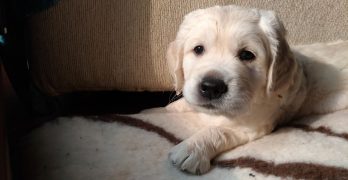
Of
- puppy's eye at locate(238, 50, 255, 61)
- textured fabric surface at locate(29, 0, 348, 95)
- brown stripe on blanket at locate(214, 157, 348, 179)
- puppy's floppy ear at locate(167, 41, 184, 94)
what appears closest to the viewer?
brown stripe on blanket at locate(214, 157, 348, 179)

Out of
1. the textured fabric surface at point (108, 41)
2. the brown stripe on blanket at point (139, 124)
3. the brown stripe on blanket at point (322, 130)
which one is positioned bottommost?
the brown stripe on blanket at point (139, 124)

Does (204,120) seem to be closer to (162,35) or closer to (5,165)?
(162,35)

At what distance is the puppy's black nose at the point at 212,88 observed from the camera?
1.66 metres

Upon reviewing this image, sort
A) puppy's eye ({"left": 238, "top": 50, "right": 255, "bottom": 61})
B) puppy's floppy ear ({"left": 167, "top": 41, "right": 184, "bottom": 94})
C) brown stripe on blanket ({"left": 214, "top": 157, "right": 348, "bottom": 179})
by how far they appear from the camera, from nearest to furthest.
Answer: brown stripe on blanket ({"left": 214, "top": 157, "right": 348, "bottom": 179})
puppy's eye ({"left": 238, "top": 50, "right": 255, "bottom": 61})
puppy's floppy ear ({"left": 167, "top": 41, "right": 184, "bottom": 94})

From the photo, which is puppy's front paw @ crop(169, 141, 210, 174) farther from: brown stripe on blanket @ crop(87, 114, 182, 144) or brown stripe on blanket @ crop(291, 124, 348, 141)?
brown stripe on blanket @ crop(291, 124, 348, 141)

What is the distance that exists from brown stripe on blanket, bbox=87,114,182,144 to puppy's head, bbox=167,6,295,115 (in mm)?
245

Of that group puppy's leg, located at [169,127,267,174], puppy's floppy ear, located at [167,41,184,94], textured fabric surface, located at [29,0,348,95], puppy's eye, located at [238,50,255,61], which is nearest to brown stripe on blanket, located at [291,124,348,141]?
puppy's leg, located at [169,127,267,174]

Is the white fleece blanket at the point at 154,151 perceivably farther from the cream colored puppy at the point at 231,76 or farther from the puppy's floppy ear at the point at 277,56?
the puppy's floppy ear at the point at 277,56

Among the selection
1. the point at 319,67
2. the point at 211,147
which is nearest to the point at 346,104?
the point at 319,67

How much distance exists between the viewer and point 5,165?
4.90 feet

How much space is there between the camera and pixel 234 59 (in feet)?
5.74

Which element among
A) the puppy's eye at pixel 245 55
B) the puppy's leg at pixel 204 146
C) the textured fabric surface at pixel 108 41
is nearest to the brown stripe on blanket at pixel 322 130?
the puppy's leg at pixel 204 146

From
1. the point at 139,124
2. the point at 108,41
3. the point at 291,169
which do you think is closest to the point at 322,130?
the point at 291,169

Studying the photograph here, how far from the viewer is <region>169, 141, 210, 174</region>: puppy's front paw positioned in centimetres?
167
